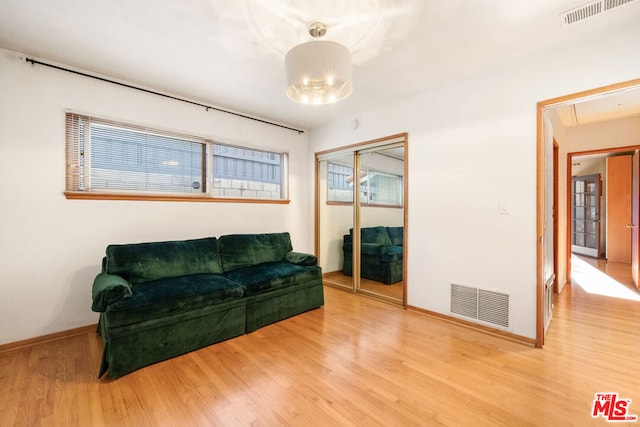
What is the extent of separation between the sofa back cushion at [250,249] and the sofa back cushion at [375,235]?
1.16m

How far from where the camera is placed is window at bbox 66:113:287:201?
8.75ft

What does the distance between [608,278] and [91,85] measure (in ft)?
25.7

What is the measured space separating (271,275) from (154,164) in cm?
190

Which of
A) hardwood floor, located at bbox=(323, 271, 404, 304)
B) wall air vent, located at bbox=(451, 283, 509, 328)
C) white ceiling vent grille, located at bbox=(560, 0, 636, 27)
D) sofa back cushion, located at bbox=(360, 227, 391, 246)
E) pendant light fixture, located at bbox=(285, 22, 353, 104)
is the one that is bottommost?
hardwood floor, located at bbox=(323, 271, 404, 304)

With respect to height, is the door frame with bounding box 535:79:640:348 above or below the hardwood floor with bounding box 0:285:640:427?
above

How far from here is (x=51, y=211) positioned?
97.8 inches

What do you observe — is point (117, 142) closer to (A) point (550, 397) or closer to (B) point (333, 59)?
(B) point (333, 59)

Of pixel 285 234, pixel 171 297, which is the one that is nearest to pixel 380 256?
pixel 285 234

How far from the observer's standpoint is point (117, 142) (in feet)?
9.45

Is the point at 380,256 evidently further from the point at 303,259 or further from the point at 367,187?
the point at 303,259

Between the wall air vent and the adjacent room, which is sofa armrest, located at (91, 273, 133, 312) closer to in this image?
the adjacent room

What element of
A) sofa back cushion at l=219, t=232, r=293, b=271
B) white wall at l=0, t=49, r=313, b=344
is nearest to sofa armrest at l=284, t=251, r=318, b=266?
sofa back cushion at l=219, t=232, r=293, b=271

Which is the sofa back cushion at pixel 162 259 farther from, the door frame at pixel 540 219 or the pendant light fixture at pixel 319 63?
the door frame at pixel 540 219

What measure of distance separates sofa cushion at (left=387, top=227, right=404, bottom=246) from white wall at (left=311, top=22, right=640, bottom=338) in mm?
278
